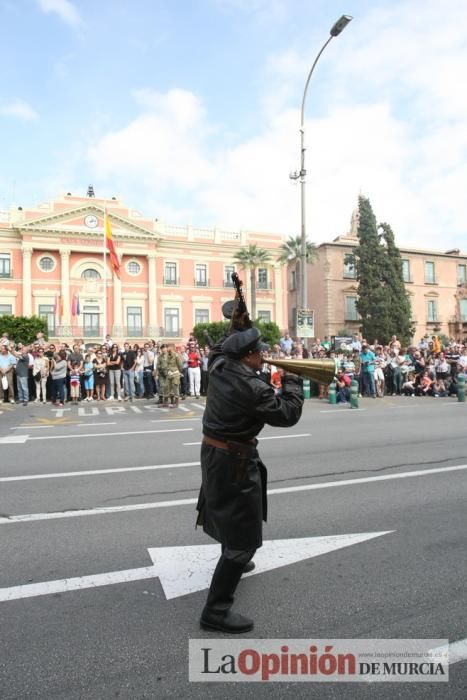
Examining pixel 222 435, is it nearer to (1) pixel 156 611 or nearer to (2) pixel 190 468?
(1) pixel 156 611

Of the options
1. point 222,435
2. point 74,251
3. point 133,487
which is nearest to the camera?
point 222,435

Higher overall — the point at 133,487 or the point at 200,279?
the point at 200,279

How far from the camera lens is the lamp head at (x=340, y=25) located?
14.1m

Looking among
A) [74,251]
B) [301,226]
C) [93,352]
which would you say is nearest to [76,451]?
[93,352]

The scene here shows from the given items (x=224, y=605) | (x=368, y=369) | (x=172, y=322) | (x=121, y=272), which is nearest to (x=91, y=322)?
(x=121, y=272)

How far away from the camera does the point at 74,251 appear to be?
46.8 metres

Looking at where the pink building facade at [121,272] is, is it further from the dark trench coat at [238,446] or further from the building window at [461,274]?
the dark trench coat at [238,446]

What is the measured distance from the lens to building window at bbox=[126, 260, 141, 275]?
4875 cm

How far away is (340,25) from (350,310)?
126 feet

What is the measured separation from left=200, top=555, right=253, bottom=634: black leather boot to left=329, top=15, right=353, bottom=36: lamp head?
52.4ft

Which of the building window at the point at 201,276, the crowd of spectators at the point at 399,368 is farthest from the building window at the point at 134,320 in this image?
the crowd of spectators at the point at 399,368

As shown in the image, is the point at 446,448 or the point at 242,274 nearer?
the point at 446,448

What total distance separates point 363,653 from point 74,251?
48335mm

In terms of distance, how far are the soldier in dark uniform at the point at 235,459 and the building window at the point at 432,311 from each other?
183ft
